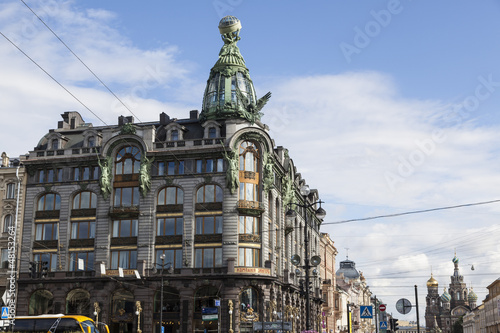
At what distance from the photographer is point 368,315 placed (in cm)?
3569

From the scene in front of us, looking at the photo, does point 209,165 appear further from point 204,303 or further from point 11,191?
point 11,191

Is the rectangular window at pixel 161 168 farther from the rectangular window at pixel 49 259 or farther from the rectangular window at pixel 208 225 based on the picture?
the rectangular window at pixel 49 259

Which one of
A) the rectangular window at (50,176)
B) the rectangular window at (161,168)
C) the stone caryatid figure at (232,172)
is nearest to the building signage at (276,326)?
the stone caryatid figure at (232,172)

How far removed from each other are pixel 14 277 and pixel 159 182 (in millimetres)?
18749

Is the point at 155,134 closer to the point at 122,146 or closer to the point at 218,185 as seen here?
the point at 122,146

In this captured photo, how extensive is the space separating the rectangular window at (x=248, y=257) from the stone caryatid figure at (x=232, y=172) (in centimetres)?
627

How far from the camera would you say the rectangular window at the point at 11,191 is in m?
73.5

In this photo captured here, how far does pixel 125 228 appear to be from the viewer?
228ft

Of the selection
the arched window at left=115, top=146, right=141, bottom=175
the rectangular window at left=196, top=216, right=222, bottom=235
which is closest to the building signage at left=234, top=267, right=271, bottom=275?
the rectangular window at left=196, top=216, right=222, bottom=235

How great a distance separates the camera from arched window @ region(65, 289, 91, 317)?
6831 cm

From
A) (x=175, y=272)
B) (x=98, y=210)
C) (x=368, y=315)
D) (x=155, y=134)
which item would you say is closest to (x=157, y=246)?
(x=175, y=272)

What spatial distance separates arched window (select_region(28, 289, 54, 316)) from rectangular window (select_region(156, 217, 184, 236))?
13.9 m

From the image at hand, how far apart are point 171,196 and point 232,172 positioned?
25.1 feet

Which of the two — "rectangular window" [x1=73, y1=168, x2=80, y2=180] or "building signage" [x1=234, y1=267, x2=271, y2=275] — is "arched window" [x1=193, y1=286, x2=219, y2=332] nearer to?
"building signage" [x1=234, y1=267, x2=271, y2=275]
